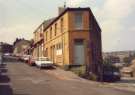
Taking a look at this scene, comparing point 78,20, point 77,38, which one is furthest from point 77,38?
point 78,20

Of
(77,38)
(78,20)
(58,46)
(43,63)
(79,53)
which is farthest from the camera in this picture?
(58,46)

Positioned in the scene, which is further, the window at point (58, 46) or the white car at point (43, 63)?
the window at point (58, 46)

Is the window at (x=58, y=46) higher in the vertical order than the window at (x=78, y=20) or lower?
lower

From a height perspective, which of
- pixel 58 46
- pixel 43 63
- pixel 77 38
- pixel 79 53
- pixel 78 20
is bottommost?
pixel 43 63

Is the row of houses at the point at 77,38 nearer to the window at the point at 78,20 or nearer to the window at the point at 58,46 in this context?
the window at the point at 78,20

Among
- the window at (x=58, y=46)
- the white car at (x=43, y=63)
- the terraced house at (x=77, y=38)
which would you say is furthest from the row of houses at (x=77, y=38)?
the white car at (x=43, y=63)

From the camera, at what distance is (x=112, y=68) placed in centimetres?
4691

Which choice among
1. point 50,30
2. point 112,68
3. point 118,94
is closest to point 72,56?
point 112,68

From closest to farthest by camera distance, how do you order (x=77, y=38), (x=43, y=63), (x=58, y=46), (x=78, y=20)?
(x=77, y=38) → (x=78, y=20) → (x=43, y=63) → (x=58, y=46)

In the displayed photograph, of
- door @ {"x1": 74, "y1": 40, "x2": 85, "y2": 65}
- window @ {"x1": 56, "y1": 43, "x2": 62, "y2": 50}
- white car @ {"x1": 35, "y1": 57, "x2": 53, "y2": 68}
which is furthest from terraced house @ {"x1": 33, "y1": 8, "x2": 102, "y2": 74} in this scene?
white car @ {"x1": 35, "y1": 57, "x2": 53, "y2": 68}

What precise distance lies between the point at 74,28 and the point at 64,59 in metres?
4.31

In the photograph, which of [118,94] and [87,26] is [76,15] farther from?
[118,94]

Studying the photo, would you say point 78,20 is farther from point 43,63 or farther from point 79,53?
point 43,63

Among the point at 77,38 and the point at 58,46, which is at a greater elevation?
the point at 77,38
